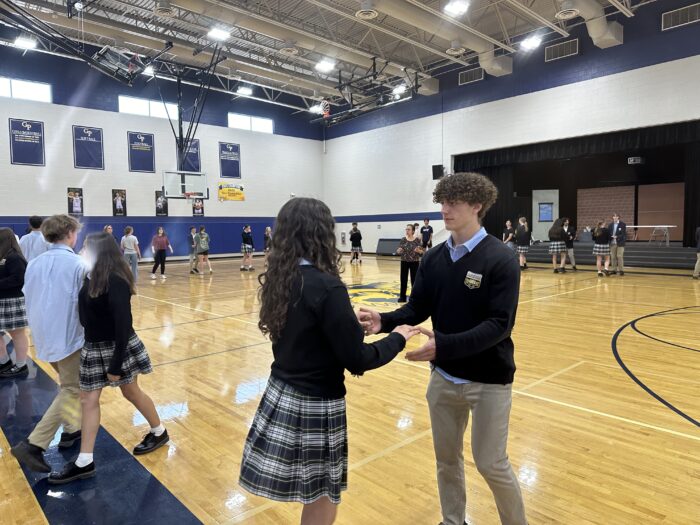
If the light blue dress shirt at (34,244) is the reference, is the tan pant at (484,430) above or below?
below

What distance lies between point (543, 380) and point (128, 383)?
351 centimetres

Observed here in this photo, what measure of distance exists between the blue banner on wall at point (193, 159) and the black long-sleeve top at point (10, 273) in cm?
1624

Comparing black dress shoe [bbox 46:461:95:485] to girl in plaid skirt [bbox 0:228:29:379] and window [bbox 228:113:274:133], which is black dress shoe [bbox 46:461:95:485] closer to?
girl in plaid skirt [bbox 0:228:29:379]

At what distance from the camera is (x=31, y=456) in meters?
2.73

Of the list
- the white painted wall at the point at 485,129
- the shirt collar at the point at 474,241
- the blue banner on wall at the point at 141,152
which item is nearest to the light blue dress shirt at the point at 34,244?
the shirt collar at the point at 474,241

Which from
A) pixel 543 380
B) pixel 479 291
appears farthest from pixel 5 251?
pixel 543 380

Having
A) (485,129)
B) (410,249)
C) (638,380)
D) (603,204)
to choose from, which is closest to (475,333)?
(638,380)

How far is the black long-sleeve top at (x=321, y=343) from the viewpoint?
1.47 m

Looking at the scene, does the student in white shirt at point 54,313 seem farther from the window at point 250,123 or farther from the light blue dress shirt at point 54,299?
the window at point 250,123

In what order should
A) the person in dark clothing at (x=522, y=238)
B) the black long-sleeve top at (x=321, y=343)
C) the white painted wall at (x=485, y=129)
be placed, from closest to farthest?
the black long-sleeve top at (x=321, y=343) < the white painted wall at (x=485, y=129) < the person in dark clothing at (x=522, y=238)

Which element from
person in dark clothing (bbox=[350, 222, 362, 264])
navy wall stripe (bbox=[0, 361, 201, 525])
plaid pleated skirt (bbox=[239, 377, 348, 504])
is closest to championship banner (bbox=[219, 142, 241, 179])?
person in dark clothing (bbox=[350, 222, 362, 264])

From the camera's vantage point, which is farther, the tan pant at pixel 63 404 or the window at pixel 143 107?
the window at pixel 143 107

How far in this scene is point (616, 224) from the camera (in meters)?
12.3

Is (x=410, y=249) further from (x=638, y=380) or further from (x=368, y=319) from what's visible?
(x=368, y=319)
